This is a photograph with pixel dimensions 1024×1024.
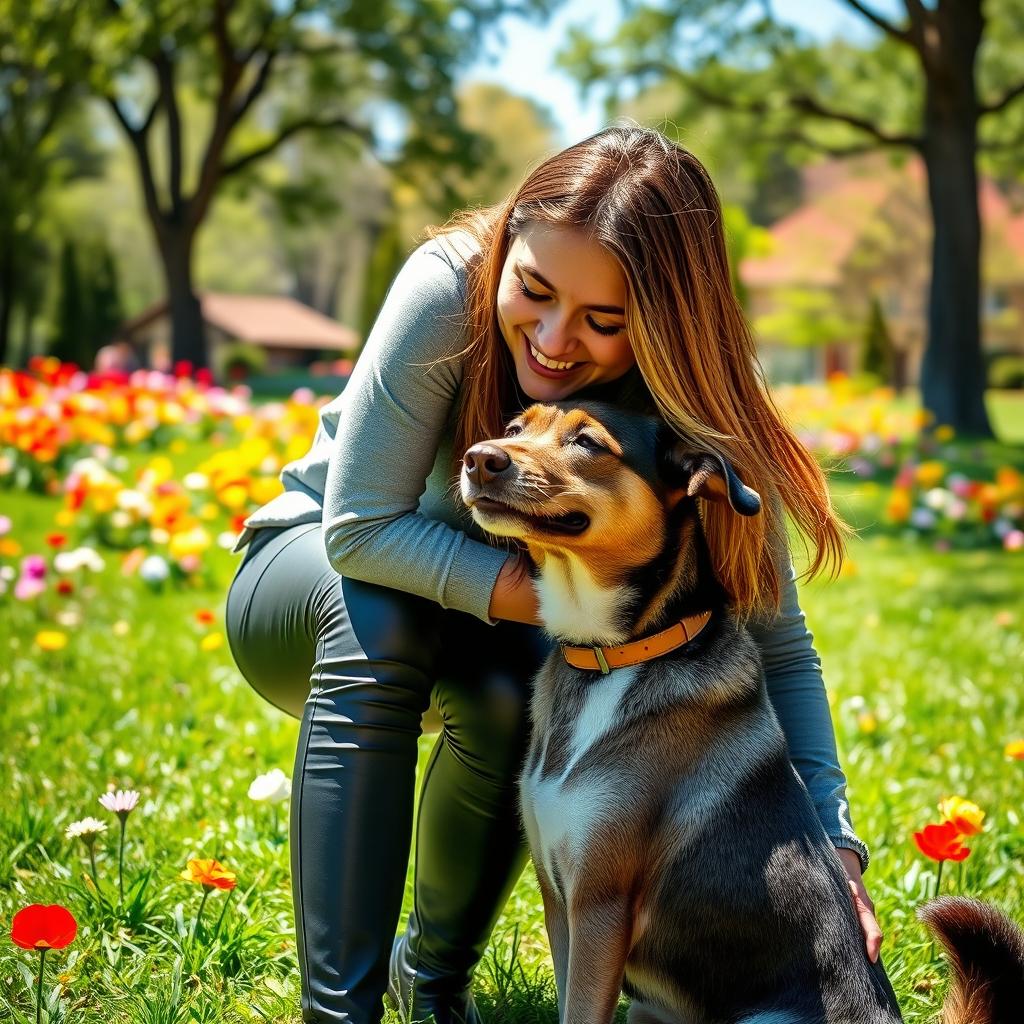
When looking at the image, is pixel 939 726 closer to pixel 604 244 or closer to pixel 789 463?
pixel 789 463

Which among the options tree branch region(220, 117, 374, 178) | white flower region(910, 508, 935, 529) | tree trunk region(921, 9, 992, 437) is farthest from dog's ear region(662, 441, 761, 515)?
tree branch region(220, 117, 374, 178)

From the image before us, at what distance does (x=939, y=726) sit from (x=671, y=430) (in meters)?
2.81

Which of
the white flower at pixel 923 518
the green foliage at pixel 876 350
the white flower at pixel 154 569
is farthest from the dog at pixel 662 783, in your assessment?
the green foliage at pixel 876 350

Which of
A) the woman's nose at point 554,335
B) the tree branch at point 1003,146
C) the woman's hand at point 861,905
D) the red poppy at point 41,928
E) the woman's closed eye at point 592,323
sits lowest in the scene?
the red poppy at point 41,928

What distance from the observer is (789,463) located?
9.80 feet

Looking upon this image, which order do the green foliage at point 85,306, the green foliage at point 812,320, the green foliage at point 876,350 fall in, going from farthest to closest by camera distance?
the green foliage at point 85,306
the green foliage at point 812,320
the green foliage at point 876,350

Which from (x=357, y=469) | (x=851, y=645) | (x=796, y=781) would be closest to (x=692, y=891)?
(x=796, y=781)

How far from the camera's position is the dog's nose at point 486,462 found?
2607 mm

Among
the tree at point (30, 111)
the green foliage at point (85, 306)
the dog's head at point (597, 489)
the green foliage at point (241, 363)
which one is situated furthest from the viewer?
the green foliage at point (241, 363)

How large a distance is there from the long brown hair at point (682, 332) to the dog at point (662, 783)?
11 cm

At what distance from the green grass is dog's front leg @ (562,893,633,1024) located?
58cm

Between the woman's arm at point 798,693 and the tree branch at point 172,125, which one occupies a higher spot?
the tree branch at point 172,125

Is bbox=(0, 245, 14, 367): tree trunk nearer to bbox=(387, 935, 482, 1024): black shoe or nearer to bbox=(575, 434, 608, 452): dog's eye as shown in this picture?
bbox=(387, 935, 482, 1024): black shoe

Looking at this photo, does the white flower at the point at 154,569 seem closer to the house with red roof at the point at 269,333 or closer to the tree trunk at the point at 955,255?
the tree trunk at the point at 955,255
